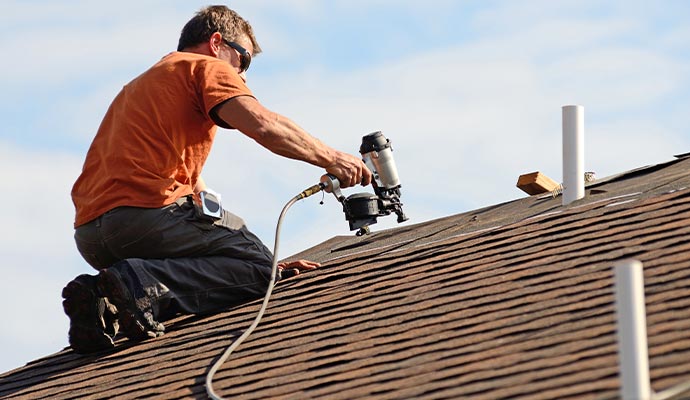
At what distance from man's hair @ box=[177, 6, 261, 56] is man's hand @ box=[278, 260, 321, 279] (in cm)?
122

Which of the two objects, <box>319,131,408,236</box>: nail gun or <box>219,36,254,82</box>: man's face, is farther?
<box>219,36,254,82</box>: man's face

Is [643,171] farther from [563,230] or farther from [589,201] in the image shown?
[563,230]

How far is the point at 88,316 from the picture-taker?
6.17 meters

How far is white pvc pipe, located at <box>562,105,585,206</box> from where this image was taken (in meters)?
6.62

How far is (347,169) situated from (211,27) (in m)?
1.09

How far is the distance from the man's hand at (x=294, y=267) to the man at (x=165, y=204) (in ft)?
1.08

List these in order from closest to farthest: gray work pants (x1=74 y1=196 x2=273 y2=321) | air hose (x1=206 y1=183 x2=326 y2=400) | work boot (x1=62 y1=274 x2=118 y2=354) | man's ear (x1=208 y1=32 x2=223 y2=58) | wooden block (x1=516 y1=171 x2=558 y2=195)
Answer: air hose (x1=206 y1=183 x2=326 y2=400), work boot (x1=62 y1=274 x2=118 y2=354), gray work pants (x1=74 y1=196 x2=273 y2=321), man's ear (x1=208 y1=32 x2=223 y2=58), wooden block (x1=516 y1=171 x2=558 y2=195)

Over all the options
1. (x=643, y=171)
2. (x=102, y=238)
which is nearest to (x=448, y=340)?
(x=102, y=238)

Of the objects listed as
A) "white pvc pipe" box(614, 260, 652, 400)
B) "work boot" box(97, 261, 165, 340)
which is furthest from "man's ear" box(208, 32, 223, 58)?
"white pvc pipe" box(614, 260, 652, 400)

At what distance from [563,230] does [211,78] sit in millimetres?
1776

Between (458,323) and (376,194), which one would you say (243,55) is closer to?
(376,194)

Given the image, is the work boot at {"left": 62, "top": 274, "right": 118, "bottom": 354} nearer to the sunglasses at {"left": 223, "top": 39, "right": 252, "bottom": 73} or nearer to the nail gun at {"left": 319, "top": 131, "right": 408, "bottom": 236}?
the nail gun at {"left": 319, "top": 131, "right": 408, "bottom": 236}

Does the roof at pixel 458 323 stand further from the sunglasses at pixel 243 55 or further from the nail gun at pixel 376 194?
the sunglasses at pixel 243 55

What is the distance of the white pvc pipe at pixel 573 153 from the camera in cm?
662
